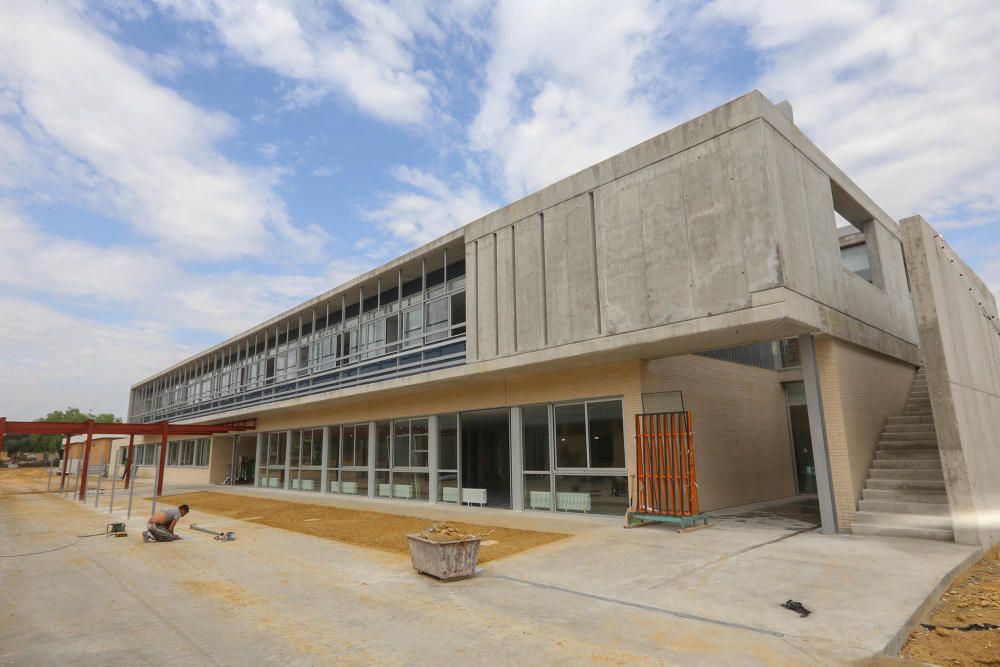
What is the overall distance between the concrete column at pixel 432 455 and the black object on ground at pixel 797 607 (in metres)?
14.1

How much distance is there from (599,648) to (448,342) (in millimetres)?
13546

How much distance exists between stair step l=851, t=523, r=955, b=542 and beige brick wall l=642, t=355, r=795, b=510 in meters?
3.98

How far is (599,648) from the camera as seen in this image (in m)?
5.29

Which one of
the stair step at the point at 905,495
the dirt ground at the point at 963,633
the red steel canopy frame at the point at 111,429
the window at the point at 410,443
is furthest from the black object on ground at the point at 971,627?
the red steel canopy frame at the point at 111,429

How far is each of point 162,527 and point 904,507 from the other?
15811mm

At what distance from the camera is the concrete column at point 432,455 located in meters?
19.2

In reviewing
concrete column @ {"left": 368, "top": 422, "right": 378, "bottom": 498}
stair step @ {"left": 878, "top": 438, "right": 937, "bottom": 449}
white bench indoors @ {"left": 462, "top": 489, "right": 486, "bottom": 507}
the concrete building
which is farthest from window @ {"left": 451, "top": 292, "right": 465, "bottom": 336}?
stair step @ {"left": 878, "top": 438, "right": 937, "bottom": 449}

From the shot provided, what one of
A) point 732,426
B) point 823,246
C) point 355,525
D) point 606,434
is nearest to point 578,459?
point 606,434

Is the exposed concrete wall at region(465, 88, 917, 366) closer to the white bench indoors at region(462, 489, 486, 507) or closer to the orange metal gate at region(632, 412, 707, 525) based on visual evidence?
the orange metal gate at region(632, 412, 707, 525)

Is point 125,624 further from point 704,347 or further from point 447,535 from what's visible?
point 704,347

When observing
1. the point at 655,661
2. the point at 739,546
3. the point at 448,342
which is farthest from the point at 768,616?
the point at 448,342

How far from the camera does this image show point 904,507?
10.5m

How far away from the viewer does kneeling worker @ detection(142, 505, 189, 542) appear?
1235cm

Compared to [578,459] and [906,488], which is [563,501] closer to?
[578,459]
